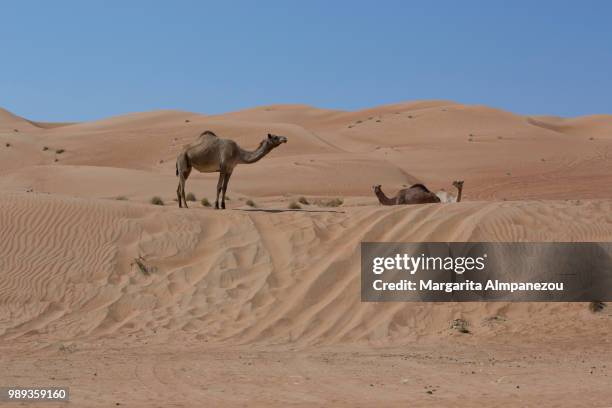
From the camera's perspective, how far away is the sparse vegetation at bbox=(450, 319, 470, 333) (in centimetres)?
1314

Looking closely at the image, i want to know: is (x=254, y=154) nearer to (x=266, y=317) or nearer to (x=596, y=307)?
(x=266, y=317)

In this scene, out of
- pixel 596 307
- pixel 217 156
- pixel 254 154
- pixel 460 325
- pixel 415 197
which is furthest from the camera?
pixel 415 197

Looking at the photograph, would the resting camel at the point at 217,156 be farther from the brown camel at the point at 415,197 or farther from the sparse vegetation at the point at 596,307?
the sparse vegetation at the point at 596,307

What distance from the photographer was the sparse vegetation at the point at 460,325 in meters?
13.1

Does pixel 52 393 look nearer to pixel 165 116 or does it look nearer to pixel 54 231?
pixel 54 231

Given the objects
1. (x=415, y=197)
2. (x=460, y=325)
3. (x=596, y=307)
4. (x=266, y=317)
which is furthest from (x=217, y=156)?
(x=596, y=307)

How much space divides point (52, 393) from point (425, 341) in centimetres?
609

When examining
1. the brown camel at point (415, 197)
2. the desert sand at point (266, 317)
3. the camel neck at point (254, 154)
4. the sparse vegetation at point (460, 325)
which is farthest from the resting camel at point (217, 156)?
the sparse vegetation at point (460, 325)

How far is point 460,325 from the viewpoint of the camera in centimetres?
1333

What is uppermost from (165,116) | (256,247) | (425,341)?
(165,116)

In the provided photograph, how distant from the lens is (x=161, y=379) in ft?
30.9

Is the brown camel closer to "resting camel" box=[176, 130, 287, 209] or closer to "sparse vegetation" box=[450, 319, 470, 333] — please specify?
"resting camel" box=[176, 130, 287, 209]

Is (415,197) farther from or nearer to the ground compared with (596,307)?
farther from the ground

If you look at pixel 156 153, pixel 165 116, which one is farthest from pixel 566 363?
pixel 165 116
